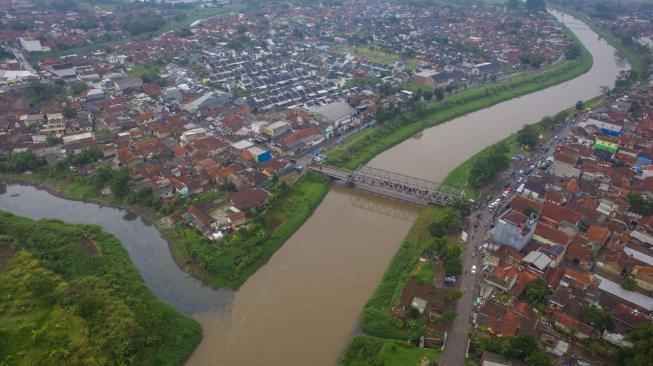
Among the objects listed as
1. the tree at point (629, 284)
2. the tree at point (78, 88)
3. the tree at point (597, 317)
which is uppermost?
the tree at point (597, 317)

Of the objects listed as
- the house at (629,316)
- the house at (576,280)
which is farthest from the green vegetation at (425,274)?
the house at (629,316)

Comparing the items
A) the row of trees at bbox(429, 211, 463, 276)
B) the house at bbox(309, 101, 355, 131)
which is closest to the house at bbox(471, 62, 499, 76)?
the house at bbox(309, 101, 355, 131)

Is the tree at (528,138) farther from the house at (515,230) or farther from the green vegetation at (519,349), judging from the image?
the green vegetation at (519,349)

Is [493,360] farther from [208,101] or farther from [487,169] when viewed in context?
[208,101]

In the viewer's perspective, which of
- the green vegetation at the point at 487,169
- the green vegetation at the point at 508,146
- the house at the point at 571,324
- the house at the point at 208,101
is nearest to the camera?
the house at the point at 571,324

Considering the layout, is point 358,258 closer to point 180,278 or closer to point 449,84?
point 180,278

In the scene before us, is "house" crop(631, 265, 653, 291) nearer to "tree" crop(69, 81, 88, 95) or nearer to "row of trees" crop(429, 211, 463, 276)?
"row of trees" crop(429, 211, 463, 276)

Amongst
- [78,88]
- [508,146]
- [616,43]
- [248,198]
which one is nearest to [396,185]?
[248,198]

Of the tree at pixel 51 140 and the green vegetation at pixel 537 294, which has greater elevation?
the green vegetation at pixel 537 294
